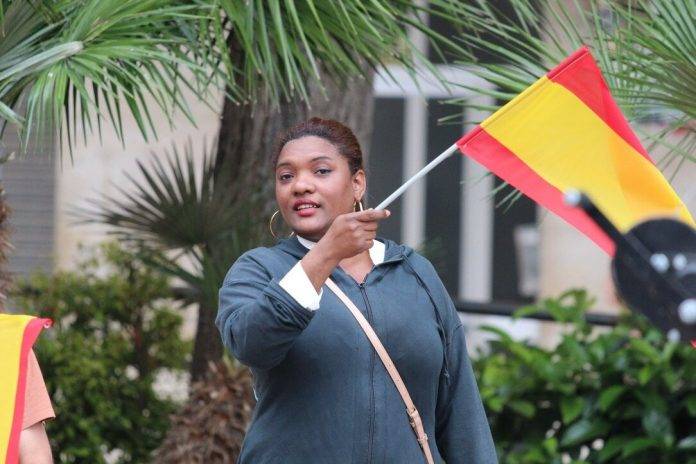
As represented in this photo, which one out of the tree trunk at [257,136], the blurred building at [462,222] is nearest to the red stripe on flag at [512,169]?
the tree trunk at [257,136]

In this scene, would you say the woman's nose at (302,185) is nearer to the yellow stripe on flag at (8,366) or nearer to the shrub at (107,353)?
the yellow stripe on flag at (8,366)

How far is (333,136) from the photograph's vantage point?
3.53 m

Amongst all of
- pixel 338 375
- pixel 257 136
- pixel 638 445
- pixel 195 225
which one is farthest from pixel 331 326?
pixel 638 445

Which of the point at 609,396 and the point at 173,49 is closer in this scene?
the point at 173,49

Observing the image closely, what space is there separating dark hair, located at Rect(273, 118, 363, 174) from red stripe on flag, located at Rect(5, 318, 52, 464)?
73 centimetres

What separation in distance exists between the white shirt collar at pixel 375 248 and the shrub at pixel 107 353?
3.19 meters

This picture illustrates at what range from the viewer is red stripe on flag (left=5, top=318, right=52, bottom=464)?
3.49 meters

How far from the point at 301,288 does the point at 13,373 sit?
87 centimetres

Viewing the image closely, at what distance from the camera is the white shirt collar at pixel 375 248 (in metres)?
3.50

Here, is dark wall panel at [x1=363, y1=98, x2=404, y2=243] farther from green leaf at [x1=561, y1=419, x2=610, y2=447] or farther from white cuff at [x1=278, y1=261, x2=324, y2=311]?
white cuff at [x1=278, y1=261, x2=324, y2=311]

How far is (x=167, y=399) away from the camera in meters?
6.84

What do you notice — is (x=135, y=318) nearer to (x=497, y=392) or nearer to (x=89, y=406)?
(x=89, y=406)

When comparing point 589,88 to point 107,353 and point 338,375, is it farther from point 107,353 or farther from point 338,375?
point 107,353

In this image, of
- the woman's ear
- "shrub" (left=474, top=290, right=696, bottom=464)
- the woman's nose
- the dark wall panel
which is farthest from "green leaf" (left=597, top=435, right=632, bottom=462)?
the dark wall panel
